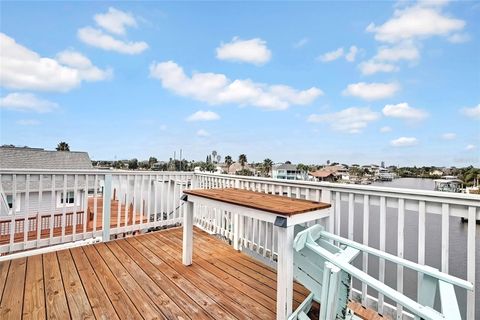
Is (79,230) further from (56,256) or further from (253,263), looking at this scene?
(253,263)

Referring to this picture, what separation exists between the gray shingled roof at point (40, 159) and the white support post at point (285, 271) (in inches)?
499

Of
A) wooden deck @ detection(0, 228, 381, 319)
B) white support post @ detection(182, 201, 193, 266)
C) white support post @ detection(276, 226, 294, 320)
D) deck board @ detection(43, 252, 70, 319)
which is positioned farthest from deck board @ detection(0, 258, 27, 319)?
white support post @ detection(276, 226, 294, 320)

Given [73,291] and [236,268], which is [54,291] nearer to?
[73,291]

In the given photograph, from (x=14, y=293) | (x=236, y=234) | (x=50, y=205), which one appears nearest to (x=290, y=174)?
(x=236, y=234)

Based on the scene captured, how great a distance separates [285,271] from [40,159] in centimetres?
1620

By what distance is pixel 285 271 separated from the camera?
1.73m

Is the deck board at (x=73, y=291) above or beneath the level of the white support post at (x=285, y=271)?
beneath

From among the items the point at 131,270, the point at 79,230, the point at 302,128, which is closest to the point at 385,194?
the point at 131,270

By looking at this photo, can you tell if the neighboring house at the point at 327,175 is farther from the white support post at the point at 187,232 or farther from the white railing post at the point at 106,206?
the white railing post at the point at 106,206

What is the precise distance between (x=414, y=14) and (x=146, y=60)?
999cm

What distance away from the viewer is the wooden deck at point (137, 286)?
1.99 meters

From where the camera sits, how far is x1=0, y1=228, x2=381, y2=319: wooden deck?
6.53ft

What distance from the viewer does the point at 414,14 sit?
677 centimetres

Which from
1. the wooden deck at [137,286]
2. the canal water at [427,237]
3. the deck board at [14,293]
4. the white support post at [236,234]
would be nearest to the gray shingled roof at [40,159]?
the deck board at [14,293]
